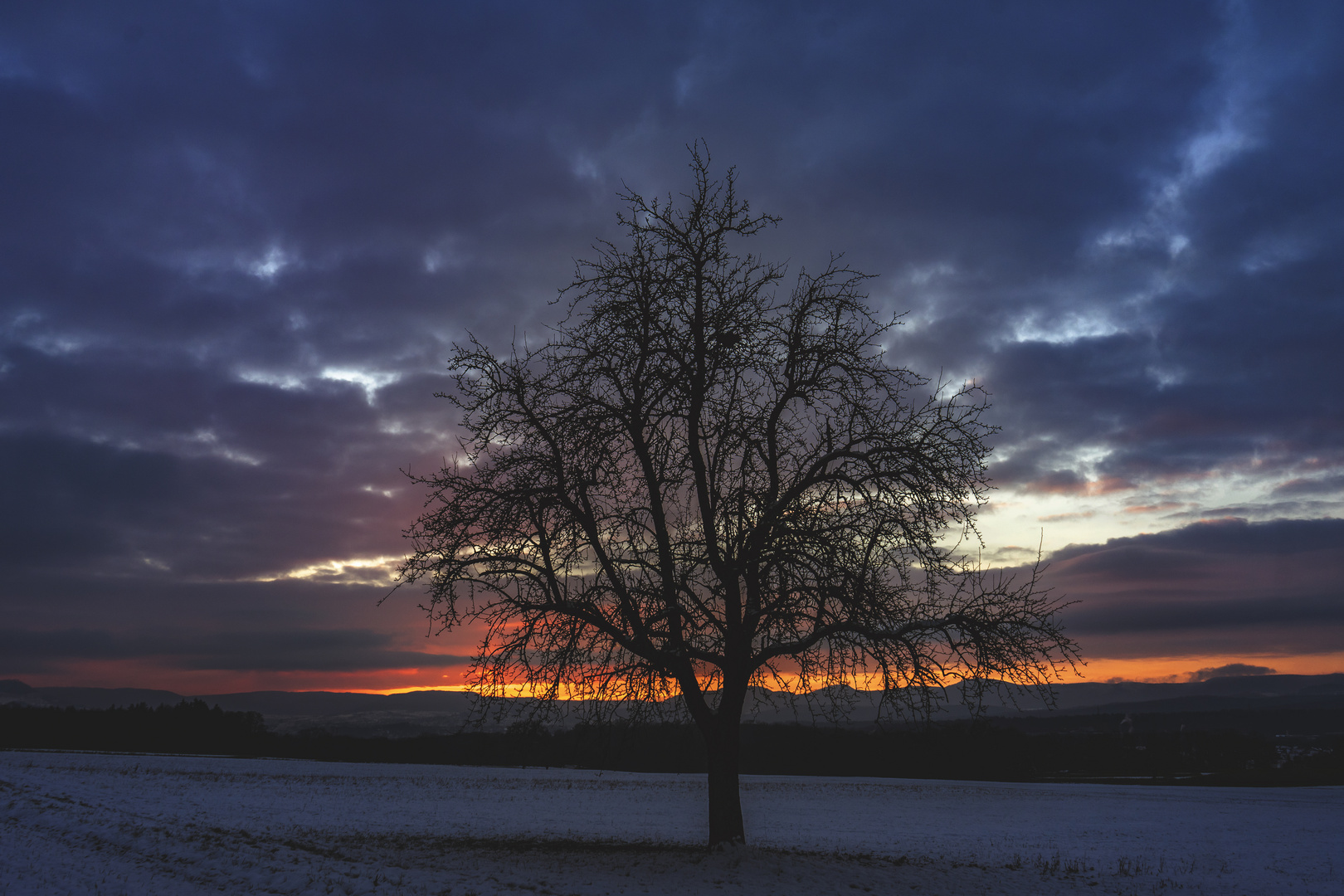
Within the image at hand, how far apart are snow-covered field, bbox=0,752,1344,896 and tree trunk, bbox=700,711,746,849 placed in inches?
22.7

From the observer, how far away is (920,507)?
43.6 feet

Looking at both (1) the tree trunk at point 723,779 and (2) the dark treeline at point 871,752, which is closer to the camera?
(1) the tree trunk at point 723,779

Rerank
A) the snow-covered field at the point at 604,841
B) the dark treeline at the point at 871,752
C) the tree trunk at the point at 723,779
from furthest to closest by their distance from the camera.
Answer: the dark treeline at the point at 871,752 < the tree trunk at the point at 723,779 < the snow-covered field at the point at 604,841

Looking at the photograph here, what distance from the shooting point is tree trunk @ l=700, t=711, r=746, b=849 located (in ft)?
46.7

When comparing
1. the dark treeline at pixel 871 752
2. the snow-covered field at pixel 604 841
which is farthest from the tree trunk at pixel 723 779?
the dark treeline at pixel 871 752

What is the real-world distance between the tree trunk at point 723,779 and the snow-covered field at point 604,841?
58cm

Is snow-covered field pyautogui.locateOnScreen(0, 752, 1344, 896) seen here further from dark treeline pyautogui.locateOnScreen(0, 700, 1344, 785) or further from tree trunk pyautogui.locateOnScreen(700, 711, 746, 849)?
dark treeline pyautogui.locateOnScreen(0, 700, 1344, 785)

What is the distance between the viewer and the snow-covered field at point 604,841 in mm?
13070

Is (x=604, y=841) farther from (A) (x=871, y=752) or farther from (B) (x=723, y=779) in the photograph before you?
(A) (x=871, y=752)

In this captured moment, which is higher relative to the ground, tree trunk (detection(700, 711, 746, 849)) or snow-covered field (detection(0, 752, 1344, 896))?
tree trunk (detection(700, 711, 746, 849))

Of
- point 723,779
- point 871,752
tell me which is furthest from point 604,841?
point 871,752

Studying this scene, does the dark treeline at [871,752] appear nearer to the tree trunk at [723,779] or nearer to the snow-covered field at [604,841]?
the snow-covered field at [604,841]

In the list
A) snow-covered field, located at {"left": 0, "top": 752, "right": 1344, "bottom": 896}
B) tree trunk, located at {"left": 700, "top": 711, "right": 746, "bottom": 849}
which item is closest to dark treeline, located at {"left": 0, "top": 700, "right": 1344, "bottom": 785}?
snow-covered field, located at {"left": 0, "top": 752, "right": 1344, "bottom": 896}

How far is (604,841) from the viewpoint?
63.0 ft
